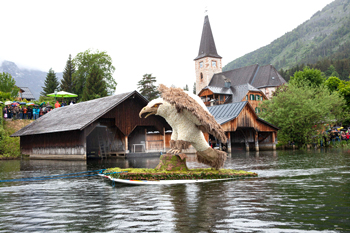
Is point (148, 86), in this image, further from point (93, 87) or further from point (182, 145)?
point (182, 145)

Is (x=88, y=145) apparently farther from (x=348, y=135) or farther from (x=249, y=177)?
(x=348, y=135)

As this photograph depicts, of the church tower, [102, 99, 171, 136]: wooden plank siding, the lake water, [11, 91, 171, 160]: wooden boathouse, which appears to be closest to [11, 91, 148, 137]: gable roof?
[11, 91, 171, 160]: wooden boathouse

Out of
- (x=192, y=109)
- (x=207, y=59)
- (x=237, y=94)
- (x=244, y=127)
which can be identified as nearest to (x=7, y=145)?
(x=244, y=127)

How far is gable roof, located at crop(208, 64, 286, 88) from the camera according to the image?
3103 inches

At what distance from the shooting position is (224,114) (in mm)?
41062

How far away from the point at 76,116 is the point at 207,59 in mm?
61962

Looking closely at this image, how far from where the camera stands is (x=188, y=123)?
514 inches

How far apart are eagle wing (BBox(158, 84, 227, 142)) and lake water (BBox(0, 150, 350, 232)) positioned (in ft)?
6.84

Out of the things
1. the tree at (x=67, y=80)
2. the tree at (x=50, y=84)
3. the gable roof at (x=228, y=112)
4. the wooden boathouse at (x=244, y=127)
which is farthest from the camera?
the tree at (x=50, y=84)

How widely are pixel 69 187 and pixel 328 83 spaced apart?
217 ft

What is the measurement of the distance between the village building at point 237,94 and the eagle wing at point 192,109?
24414 mm

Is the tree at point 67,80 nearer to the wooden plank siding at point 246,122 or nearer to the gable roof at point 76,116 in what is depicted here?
the gable roof at point 76,116

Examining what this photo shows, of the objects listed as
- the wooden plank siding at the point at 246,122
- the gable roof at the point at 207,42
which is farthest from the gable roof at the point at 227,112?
the gable roof at the point at 207,42

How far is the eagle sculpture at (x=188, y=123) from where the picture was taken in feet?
41.4
